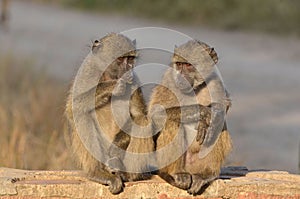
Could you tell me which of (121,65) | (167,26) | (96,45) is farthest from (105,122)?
(167,26)

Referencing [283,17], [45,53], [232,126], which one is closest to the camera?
[232,126]

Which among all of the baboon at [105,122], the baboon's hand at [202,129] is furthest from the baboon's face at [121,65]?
the baboon's hand at [202,129]

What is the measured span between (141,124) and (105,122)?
0.21m

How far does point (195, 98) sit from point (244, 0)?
15.9 metres

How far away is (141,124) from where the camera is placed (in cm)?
536

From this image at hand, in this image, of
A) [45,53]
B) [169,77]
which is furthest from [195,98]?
[45,53]

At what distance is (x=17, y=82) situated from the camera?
1237 cm

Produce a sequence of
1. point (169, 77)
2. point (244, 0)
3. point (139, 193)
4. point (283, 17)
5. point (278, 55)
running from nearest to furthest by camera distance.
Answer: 1. point (139, 193)
2. point (169, 77)
3. point (278, 55)
4. point (283, 17)
5. point (244, 0)

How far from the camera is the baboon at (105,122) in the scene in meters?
5.30

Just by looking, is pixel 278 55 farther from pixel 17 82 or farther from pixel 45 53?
pixel 17 82

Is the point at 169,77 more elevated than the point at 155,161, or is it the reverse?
the point at 169,77

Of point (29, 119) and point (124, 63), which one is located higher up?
point (29, 119)

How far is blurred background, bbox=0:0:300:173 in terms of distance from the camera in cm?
883

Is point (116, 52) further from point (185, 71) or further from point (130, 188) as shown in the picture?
point (130, 188)
